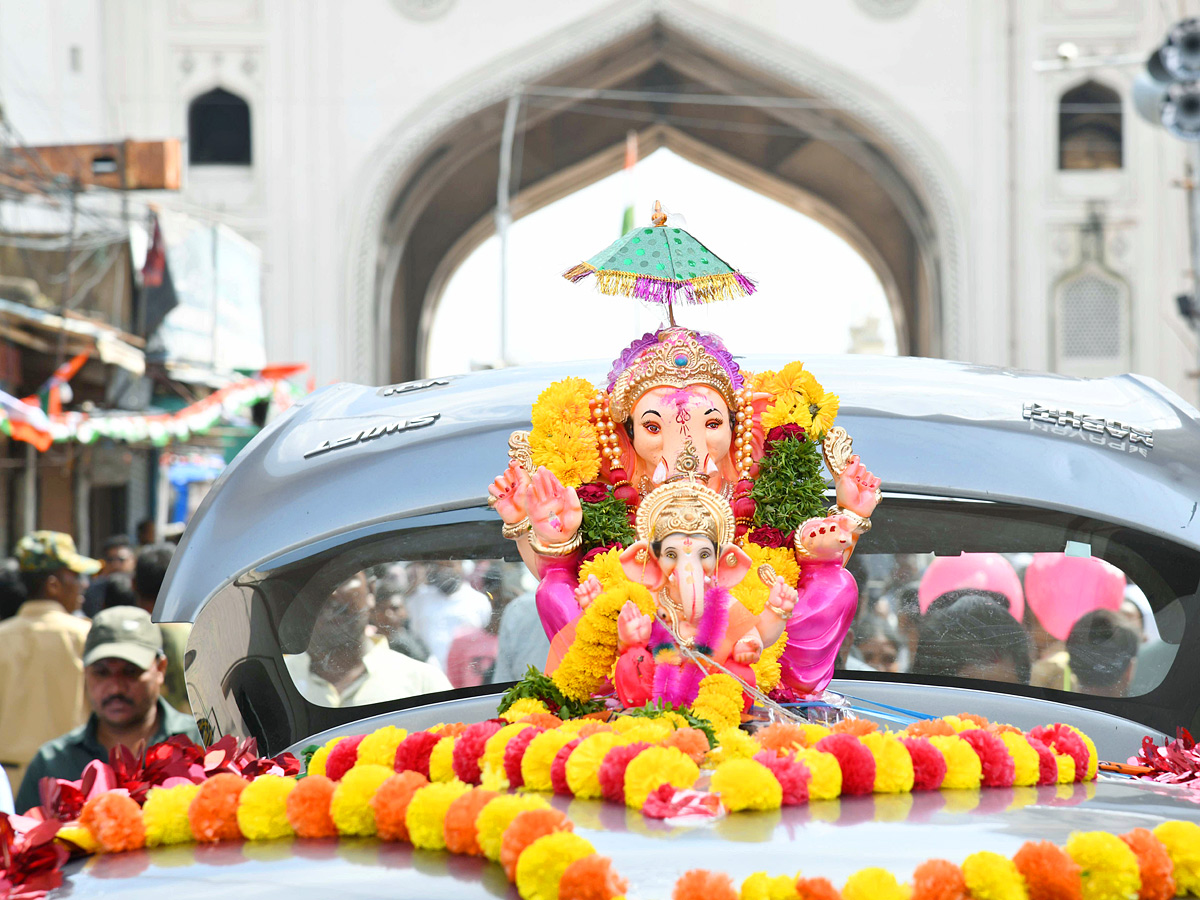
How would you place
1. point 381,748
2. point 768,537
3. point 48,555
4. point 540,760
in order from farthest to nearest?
1. point 48,555
2. point 768,537
3. point 381,748
4. point 540,760

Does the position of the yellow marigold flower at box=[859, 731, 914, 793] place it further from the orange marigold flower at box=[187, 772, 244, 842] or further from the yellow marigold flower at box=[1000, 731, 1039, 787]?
the orange marigold flower at box=[187, 772, 244, 842]

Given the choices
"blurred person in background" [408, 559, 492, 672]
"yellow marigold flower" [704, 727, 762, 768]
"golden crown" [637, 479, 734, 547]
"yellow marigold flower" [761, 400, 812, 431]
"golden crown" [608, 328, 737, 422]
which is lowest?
"yellow marigold flower" [704, 727, 762, 768]

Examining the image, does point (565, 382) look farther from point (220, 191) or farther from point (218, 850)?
point (220, 191)

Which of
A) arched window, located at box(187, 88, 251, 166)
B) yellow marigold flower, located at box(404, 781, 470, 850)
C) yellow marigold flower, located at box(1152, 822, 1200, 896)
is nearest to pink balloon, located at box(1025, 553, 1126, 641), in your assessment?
yellow marigold flower, located at box(1152, 822, 1200, 896)

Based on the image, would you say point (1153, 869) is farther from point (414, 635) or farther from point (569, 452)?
point (414, 635)

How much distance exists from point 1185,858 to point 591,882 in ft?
2.83

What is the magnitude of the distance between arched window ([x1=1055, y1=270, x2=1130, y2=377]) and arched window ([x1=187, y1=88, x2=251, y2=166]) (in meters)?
11.8

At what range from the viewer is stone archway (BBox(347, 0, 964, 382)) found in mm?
19812

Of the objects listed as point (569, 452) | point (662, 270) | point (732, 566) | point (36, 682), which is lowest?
point (36, 682)

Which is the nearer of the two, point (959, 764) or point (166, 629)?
point (959, 764)

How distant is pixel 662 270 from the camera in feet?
11.2

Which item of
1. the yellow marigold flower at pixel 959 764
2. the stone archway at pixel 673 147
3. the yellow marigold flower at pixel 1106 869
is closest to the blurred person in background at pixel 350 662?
the yellow marigold flower at pixel 959 764

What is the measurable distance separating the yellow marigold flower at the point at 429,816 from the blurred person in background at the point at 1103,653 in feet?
6.78

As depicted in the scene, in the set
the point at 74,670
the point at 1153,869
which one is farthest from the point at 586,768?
the point at 74,670
